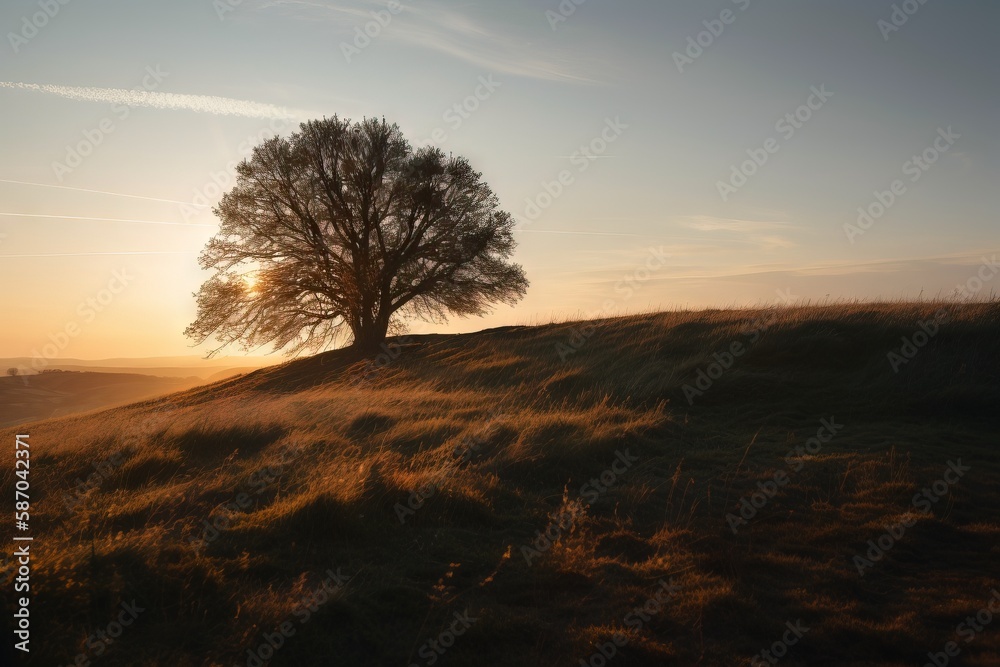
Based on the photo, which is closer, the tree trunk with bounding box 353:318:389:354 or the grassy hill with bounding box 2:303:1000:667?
the grassy hill with bounding box 2:303:1000:667

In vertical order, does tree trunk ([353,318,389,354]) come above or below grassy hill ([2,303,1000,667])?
above

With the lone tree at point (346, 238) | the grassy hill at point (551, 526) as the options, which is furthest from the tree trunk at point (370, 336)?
the grassy hill at point (551, 526)

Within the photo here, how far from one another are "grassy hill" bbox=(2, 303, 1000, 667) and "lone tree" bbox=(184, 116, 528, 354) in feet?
45.0

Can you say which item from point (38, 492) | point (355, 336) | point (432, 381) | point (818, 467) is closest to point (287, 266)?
point (355, 336)

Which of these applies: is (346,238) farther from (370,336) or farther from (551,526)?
(551,526)

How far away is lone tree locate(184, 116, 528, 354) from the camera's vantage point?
995 inches

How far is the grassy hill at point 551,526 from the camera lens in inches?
170

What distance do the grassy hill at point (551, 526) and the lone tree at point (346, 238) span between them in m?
13.7

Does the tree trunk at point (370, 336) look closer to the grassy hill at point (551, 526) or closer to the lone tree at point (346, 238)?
the lone tree at point (346, 238)

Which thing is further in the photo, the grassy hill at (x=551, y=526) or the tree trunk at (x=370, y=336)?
the tree trunk at (x=370, y=336)

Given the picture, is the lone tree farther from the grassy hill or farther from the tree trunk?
the grassy hill

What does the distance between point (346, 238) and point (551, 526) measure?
21.8 m

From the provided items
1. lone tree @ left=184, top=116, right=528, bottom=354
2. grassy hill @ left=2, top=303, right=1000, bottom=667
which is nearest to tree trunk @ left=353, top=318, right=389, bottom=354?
lone tree @ left=184, top=116, right=528, bottom=354

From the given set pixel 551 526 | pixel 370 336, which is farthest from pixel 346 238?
pixel 551 526
